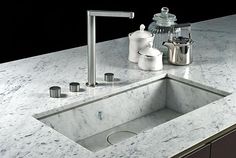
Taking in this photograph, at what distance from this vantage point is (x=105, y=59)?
2.22 metres

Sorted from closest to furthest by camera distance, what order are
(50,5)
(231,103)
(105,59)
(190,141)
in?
(190,141) < (231,103) < (105,59) < (50,5)

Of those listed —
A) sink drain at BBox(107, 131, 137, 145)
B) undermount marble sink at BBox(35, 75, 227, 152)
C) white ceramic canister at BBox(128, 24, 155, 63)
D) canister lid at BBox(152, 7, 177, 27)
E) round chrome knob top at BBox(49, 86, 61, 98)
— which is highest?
canister lid at BBox(152, 7, 177, 27)

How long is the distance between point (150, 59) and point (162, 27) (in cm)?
23

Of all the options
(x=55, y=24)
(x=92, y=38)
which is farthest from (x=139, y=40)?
(x=55, y=24)

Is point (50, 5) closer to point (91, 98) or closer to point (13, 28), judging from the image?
point (13, 28)

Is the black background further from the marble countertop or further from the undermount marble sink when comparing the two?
the undermount marble sink

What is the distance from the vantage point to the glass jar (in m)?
2.20

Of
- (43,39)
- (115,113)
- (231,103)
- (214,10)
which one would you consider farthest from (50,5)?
(214,10)

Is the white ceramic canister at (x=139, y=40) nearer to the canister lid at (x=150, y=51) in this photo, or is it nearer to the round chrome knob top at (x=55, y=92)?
the canister lid at (x=150, y=51)

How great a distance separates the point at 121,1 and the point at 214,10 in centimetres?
83

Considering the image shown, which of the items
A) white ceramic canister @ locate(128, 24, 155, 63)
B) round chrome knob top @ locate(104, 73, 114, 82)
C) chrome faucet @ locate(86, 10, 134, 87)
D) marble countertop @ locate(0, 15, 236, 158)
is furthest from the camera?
white ceramic canister @ locate(128, 24, 155, 63)

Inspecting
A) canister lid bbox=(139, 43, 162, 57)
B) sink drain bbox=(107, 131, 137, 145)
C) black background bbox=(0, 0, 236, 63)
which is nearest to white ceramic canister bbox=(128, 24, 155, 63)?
canister lid bbox=(139, 43, 162, 57)

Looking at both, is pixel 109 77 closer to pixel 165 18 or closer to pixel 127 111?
pixel 127 111

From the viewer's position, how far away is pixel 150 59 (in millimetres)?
2059
